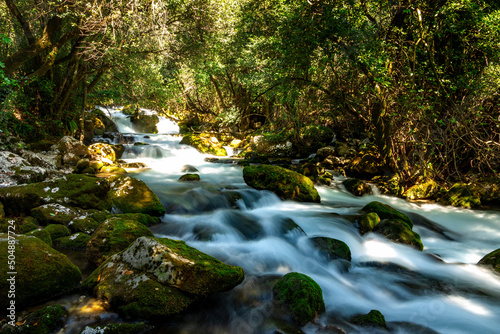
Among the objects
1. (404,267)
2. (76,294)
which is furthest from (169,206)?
(404,267)

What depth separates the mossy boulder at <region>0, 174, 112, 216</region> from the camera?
14.9ft

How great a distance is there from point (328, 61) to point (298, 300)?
6699 mm

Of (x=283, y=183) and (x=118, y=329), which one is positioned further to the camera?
(x=283, y=183)

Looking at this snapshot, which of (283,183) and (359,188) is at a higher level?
(283,183)

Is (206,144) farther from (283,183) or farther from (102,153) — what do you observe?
(283,183)

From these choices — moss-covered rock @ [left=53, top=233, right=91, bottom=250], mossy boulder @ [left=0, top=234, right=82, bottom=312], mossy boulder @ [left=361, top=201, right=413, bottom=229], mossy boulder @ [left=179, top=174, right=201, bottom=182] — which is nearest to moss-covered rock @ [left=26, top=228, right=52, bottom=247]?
moss-covered rock @ [left=53, top=233, right=91, bottom=250]

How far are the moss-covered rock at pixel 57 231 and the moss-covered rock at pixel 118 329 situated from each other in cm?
230

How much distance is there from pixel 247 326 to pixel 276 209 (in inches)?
173

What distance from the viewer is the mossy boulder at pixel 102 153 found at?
11146 mm

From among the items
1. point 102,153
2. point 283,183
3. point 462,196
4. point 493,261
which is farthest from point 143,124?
point 493,261

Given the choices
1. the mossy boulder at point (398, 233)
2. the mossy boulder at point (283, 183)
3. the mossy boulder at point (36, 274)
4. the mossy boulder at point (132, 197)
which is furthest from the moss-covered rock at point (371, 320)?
the mossy boulder at point (283, 183)

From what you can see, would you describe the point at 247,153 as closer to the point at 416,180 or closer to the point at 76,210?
the point at 416,180

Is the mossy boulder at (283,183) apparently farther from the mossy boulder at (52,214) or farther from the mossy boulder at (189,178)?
the mossy boulder at (52,214)

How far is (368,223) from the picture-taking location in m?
5.72
